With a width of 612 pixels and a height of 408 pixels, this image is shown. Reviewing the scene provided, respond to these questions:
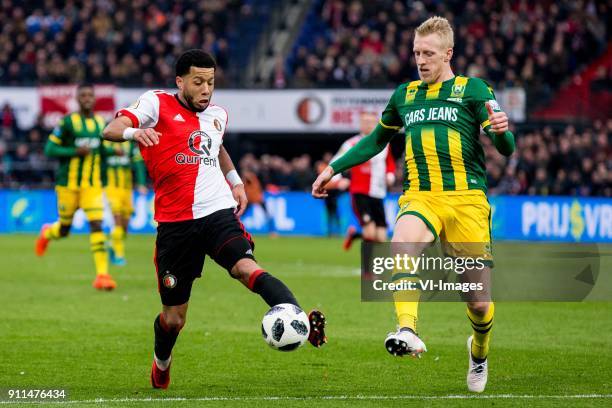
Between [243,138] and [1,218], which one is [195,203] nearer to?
[1,218]

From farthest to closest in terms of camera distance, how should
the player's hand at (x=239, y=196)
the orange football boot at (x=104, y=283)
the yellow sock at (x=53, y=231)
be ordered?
the yellow sock at (x=53, y=231) → the orange football boot at (x=104, y=283) → the player's hand at (x=239, y=196)

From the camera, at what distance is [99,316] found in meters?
12.4

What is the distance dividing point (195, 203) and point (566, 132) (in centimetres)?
2217

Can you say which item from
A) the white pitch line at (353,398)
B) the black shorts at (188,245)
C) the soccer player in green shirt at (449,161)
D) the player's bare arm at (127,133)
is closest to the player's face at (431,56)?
the soccer player in green shirt at (449,161)

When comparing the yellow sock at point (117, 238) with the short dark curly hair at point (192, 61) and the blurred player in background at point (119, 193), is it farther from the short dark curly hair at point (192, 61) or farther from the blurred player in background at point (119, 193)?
the short dark curly hair at point (192, 61)

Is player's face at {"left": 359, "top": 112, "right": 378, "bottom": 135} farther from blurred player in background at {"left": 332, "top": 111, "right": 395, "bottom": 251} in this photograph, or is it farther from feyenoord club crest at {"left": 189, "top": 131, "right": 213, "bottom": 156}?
feyenoord club crest at {"left": 189, "top": 131, "right": 213, "bottom": 156}

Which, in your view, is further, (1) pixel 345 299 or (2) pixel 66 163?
(2) pixel 66 163

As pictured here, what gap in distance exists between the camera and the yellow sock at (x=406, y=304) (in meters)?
7.02

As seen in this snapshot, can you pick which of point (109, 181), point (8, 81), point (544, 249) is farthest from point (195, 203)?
point (8, 81)

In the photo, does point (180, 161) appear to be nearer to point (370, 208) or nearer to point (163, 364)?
point (163, 364)

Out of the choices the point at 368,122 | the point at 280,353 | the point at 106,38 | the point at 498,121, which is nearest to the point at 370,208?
the point at 368,122

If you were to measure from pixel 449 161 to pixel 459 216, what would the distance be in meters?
0.37

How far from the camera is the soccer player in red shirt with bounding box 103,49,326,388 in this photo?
755cm

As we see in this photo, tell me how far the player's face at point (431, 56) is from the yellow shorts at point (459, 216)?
2.61 ft
